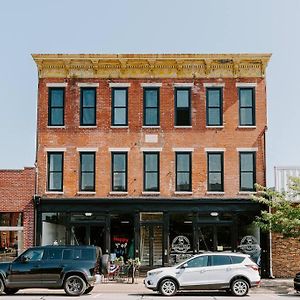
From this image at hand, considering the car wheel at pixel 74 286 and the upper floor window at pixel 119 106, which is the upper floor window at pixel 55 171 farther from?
the car wheel at pixel 74 286

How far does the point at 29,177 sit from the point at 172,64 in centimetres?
927

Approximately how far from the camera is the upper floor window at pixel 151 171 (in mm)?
32594

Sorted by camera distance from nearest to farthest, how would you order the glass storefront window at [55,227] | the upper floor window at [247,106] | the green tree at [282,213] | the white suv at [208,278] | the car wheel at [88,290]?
the white suv at [208,278]
the car wheel at [88,290]
the green tree at [282,213]
the glass storefront window at [55,227]
the upper floor window at [247,106]

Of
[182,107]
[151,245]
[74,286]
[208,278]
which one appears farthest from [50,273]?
[182,107]

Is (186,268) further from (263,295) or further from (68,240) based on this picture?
(68,240)

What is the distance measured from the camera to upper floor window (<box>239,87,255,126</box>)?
33.1 meters

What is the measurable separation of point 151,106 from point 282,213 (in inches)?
354

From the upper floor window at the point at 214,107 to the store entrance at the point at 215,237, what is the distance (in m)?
5.25

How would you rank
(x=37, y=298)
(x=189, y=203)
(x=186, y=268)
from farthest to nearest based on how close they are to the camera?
(x=189, y=203) → (x=186, y=268) → (x=37, y=298)

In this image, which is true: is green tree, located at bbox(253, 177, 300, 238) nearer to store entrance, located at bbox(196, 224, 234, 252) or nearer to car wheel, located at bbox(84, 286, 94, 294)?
store entrance, located at bbox(196, 224, 234, 252)

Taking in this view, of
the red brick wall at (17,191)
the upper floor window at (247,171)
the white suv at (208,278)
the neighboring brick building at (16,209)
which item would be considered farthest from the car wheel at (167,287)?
the red brick wall at (17,191)

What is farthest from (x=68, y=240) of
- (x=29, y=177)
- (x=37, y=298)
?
(x=37, y=298)

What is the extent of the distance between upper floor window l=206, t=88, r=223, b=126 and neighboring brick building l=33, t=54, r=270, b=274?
5 centimetres

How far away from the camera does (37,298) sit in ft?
74.9
